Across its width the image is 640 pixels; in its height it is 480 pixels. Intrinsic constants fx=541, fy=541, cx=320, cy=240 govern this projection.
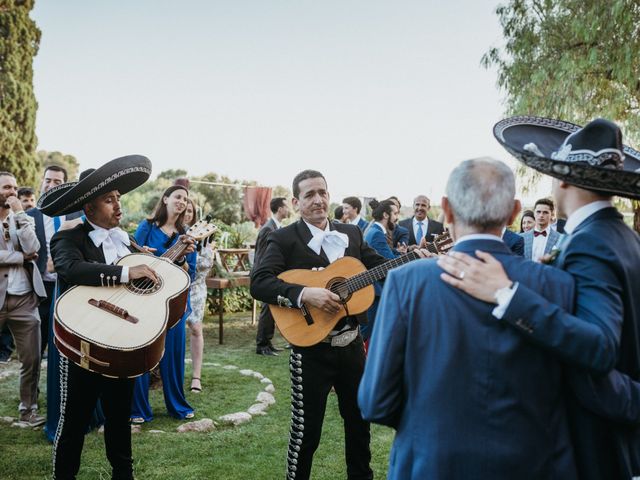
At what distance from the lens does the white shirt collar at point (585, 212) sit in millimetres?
1946

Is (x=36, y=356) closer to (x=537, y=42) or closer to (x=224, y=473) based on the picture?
(x=224, y=473)

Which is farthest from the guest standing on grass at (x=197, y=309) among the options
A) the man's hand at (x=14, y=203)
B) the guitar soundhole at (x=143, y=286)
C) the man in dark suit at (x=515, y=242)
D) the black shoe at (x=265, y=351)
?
the man in dark suit at (x=515, y=242)

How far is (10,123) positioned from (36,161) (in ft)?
6.63

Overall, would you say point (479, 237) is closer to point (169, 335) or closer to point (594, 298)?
point (594, 298)

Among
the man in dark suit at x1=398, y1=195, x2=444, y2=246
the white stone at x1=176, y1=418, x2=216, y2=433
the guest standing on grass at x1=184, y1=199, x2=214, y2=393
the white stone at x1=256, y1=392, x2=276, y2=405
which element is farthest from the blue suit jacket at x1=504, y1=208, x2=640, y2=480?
the man in dark suit at x1=398, y1=195, x2=444, y2=246

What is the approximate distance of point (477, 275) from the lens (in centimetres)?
173

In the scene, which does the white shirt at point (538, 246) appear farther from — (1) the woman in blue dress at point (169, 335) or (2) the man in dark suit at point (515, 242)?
(1) the woman in blue dress at point (169, 335)

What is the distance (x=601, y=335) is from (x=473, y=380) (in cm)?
41

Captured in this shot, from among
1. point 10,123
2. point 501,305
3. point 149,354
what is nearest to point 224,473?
point 149,354

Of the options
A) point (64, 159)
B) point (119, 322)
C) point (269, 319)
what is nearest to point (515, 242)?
point (269, 319)

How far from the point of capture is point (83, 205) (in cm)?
363

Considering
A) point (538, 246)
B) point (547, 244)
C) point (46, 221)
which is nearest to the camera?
point (46, 221)

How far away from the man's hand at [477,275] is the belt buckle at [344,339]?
1.77 m

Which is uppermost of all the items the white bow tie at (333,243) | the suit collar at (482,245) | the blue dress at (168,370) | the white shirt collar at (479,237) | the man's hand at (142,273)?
the white shirt collar at (479,237)
